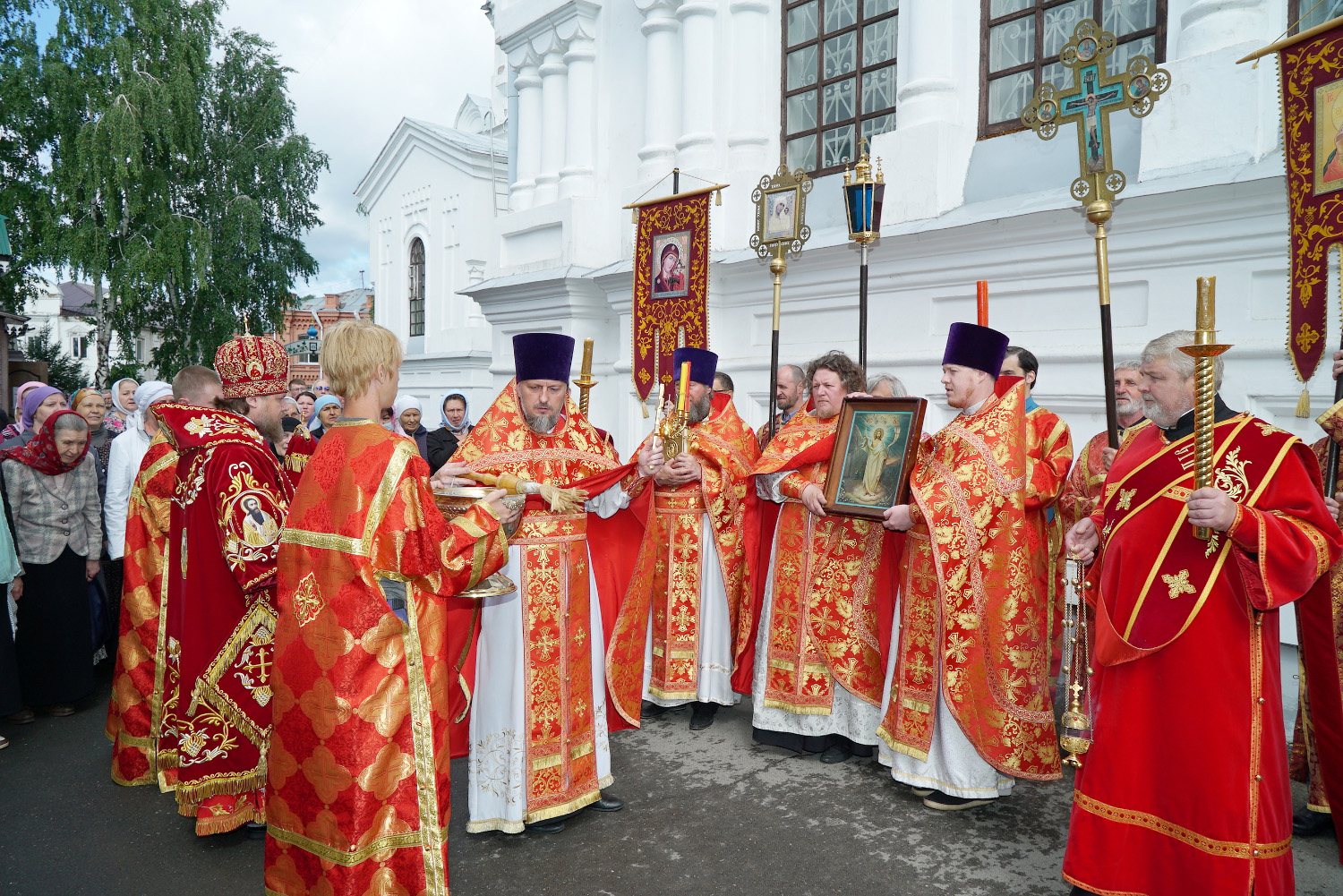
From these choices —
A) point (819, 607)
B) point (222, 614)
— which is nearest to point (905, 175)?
point (819, 607)

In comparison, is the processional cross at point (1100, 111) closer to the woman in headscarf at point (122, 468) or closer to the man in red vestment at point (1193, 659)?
the man in red vestment at point (1193, 659)

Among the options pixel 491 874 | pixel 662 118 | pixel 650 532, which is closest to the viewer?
pixel 491 874

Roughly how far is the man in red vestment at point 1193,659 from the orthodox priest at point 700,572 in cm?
246

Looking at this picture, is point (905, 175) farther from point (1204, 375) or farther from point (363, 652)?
point (363, 652)

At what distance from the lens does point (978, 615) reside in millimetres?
4043

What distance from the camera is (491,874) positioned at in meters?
3.50

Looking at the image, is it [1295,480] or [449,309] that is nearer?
[1295,480]

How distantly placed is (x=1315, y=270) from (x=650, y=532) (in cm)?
318

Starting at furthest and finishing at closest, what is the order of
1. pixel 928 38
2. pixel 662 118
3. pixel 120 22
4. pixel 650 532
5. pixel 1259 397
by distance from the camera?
pixel 120 22
pixel 662 118
pixel 928 38
pixel 1259 397
pixel 650 532

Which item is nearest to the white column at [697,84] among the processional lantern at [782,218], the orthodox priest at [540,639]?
the processional lantern at [782,218]

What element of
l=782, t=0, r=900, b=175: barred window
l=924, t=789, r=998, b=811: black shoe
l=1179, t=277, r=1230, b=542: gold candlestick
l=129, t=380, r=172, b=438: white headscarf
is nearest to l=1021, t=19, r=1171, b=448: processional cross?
l=1179, t=277, r=1230, b=542: gold candlestick

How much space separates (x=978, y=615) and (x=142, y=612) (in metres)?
3.84

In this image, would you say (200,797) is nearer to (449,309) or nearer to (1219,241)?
(1219,241)

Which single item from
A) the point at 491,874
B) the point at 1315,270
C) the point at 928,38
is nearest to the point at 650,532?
the point at 491,874
